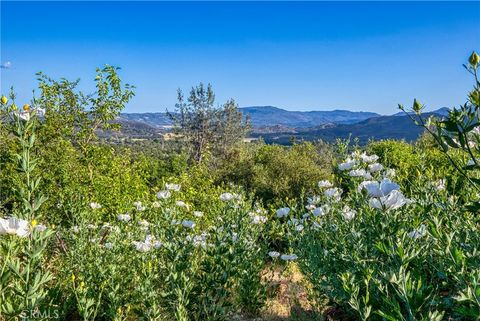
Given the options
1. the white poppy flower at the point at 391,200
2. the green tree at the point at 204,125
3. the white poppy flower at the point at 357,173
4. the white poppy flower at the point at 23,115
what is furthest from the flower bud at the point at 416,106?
the green tree at the point at 204,125

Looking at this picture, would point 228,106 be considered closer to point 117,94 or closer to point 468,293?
point 117,94

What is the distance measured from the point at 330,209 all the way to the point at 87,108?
27.6 ft

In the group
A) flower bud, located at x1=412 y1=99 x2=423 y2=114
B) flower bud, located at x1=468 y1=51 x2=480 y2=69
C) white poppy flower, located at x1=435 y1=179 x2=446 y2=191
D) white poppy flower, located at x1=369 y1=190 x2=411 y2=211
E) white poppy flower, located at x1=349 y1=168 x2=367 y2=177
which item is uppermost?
flower bud, located at x1=468 y1=51 x2=480 y2=69

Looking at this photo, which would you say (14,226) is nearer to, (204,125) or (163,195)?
(163,195)

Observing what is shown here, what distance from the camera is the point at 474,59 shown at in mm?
1731

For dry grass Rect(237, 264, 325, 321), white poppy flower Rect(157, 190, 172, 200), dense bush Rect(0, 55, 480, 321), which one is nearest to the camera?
dense bush Rect(0, 55, 480, 321)

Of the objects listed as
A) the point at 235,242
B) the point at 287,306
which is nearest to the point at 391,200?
the point at 235,242

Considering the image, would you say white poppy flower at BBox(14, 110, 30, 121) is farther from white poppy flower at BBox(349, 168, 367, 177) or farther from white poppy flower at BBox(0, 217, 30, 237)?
white poppy flower at BBox(349, 168, 367, 177)

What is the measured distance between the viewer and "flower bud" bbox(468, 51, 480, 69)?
68.1 inches

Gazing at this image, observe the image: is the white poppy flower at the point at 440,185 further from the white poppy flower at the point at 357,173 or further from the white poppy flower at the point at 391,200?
the white poppy flower at the point at 391,200

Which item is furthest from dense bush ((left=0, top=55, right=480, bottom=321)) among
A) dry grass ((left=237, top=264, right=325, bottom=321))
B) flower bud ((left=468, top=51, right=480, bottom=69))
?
dry grass ((left=237, top=264, right=325, bottom=321))

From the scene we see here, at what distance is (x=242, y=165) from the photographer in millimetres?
18766

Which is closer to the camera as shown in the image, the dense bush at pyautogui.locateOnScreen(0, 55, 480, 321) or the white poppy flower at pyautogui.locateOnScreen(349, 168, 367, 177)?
the dense bush at pyautogui.locateOnScreen(0, 55, 480, 321)

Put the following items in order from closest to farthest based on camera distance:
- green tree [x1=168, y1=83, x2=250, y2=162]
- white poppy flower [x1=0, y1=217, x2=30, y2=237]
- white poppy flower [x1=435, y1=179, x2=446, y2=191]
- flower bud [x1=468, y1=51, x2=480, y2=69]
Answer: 1. flower bud [x1=468, y1=51, x2=480, y2=69]
2. white poppy flower [x1=0, y1=217, x2=30, y2=237]
3. white poppy flower [x1=435, y1=179, x2=446, y2=191]
4. green tree [x1=168, y1=83, x2=250, y2=162]
